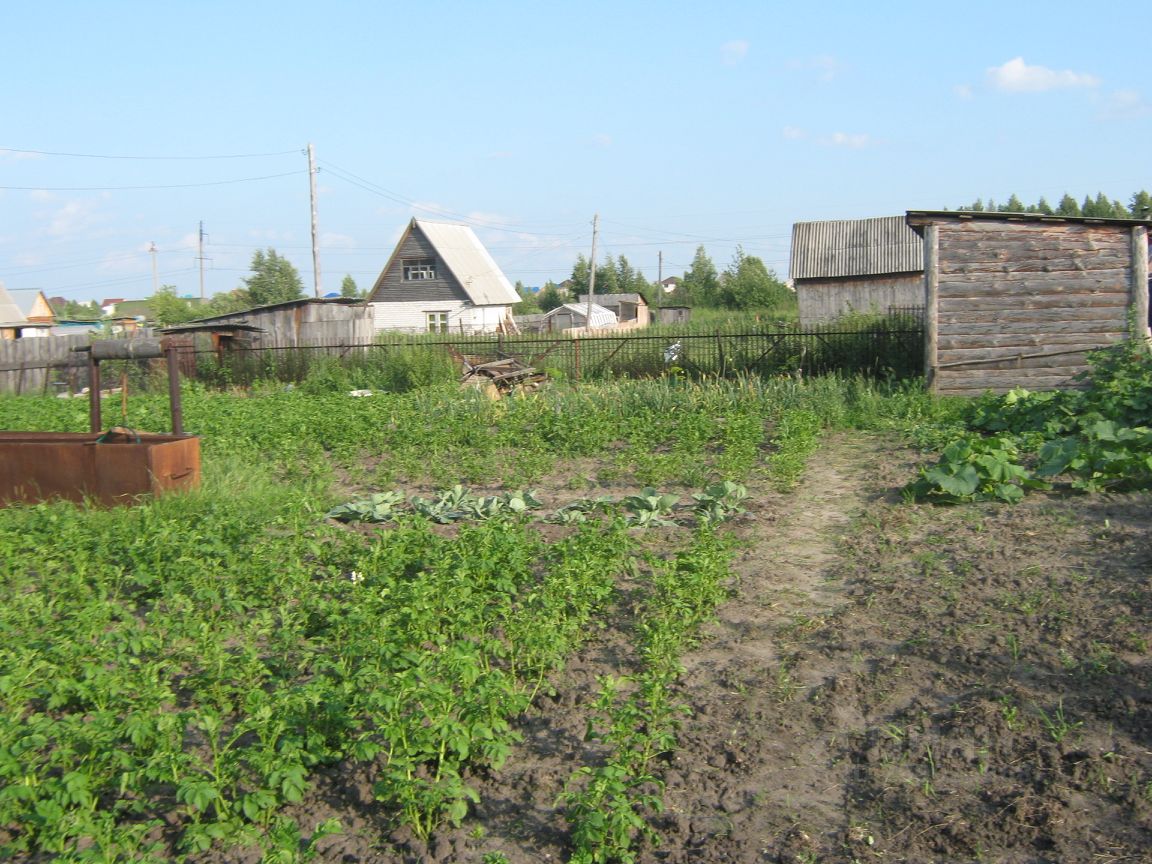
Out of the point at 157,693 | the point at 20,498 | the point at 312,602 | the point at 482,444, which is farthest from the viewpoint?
the point at 482,444

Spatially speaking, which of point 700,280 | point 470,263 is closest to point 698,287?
point 700,280

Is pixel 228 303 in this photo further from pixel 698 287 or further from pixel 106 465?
pixel 106 465

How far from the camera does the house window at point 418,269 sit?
43750mm

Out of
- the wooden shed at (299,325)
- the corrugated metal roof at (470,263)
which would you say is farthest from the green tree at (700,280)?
the wooden shed at (299,325)

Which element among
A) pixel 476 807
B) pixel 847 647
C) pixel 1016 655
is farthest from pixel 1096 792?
pixel 476 807

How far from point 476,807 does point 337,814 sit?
530mm

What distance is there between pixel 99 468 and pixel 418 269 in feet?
119

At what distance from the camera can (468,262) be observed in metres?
44.7

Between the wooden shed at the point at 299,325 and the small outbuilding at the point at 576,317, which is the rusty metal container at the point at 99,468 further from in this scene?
the small outbuilding at the point at 576,317

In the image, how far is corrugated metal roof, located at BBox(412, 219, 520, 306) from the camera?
141 ft

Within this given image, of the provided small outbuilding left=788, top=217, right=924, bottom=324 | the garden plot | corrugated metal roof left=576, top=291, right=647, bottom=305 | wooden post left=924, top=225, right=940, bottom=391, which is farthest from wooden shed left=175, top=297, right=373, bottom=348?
corrugated metal roof left=576, top=291, right=647, bottom=305

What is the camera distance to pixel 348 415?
45.4 feet

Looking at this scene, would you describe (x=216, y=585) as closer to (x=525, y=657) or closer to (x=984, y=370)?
(x=525, y=657)

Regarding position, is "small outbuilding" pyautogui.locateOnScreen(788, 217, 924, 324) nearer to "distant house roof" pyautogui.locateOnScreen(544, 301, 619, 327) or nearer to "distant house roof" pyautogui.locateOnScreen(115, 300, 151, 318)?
"distant house roof" pyautogui.locateOnScreen(544, 301, 619, 327)
